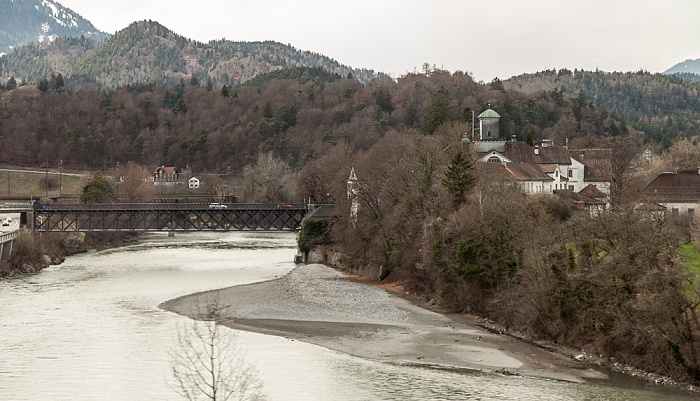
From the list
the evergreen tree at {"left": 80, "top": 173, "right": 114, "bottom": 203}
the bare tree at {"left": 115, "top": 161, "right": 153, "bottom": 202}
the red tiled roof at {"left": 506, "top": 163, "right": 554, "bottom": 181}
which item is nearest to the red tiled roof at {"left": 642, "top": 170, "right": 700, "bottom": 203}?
the red tiled roof at {"left": 506, "top": 163, "right": 554, "bottom": 181}

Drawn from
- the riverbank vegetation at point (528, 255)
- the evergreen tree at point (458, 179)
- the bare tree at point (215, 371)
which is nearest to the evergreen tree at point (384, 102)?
the riverbank vegetation at point (528, 255)

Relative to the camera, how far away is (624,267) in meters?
38.0

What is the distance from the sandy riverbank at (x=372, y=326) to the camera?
38.9 meters

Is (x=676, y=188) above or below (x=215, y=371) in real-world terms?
above

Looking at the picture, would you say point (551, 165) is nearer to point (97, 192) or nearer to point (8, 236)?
point (8, 236)

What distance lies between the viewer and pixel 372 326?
48.1 meters

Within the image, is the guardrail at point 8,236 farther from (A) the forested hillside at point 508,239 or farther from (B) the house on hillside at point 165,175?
(B) the house on hillside at point 165,175

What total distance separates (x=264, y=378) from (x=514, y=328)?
1466cm

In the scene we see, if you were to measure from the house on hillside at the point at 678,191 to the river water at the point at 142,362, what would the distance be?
99.5 ft

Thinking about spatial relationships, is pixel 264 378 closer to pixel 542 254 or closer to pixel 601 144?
pixel 542 254

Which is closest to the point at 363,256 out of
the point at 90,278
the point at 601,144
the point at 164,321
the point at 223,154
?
the point at 90,278

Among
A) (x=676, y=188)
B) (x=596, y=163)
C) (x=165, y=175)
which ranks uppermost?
(x=165, y=175)

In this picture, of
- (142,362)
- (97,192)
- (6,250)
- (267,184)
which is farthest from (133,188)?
(142,362)

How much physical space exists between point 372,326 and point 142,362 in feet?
44.1
